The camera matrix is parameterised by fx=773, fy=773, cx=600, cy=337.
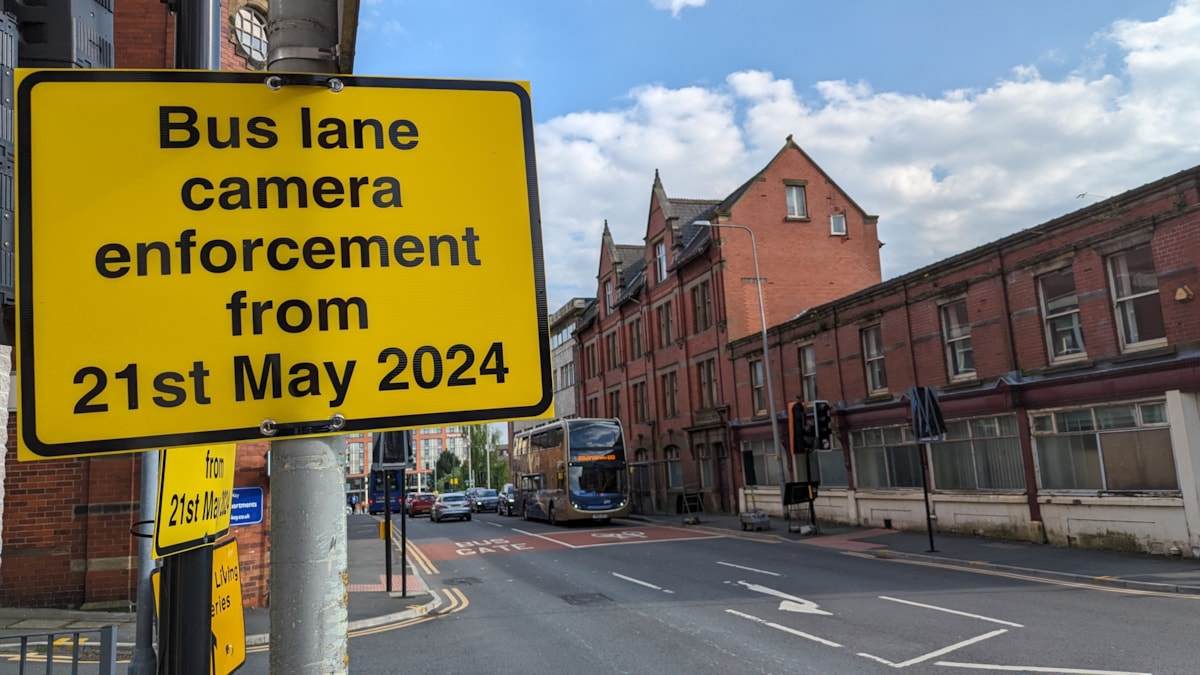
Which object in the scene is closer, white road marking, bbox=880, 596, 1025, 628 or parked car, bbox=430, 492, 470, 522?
white road marking, bbox=880, 596, 1025, 628

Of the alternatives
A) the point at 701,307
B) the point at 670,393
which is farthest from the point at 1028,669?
the point at 670,393

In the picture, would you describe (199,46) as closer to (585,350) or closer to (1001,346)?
(1001,346)

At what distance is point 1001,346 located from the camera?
19.6 metres

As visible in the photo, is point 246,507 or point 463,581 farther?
point 463,581

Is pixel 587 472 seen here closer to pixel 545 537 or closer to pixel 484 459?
pixel 545 537

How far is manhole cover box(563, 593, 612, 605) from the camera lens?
43.1ft

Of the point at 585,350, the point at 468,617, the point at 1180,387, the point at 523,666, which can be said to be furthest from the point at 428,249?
the point at 585,350

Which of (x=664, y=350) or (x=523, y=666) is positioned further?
(x=664, y=350)

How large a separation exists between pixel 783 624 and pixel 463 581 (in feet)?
28.2

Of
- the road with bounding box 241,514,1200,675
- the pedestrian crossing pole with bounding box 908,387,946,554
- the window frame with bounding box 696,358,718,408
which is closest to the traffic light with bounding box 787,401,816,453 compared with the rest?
the pedestrian crossing pole with bounding box 908,387,946,554

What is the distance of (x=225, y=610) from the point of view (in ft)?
10.9

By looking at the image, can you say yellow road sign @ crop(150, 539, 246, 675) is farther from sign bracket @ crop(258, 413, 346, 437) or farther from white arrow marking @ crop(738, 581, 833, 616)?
white arrow marking @ crop(738, 581, 833, 616)

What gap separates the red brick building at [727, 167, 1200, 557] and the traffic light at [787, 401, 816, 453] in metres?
2.60

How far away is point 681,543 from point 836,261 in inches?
708
